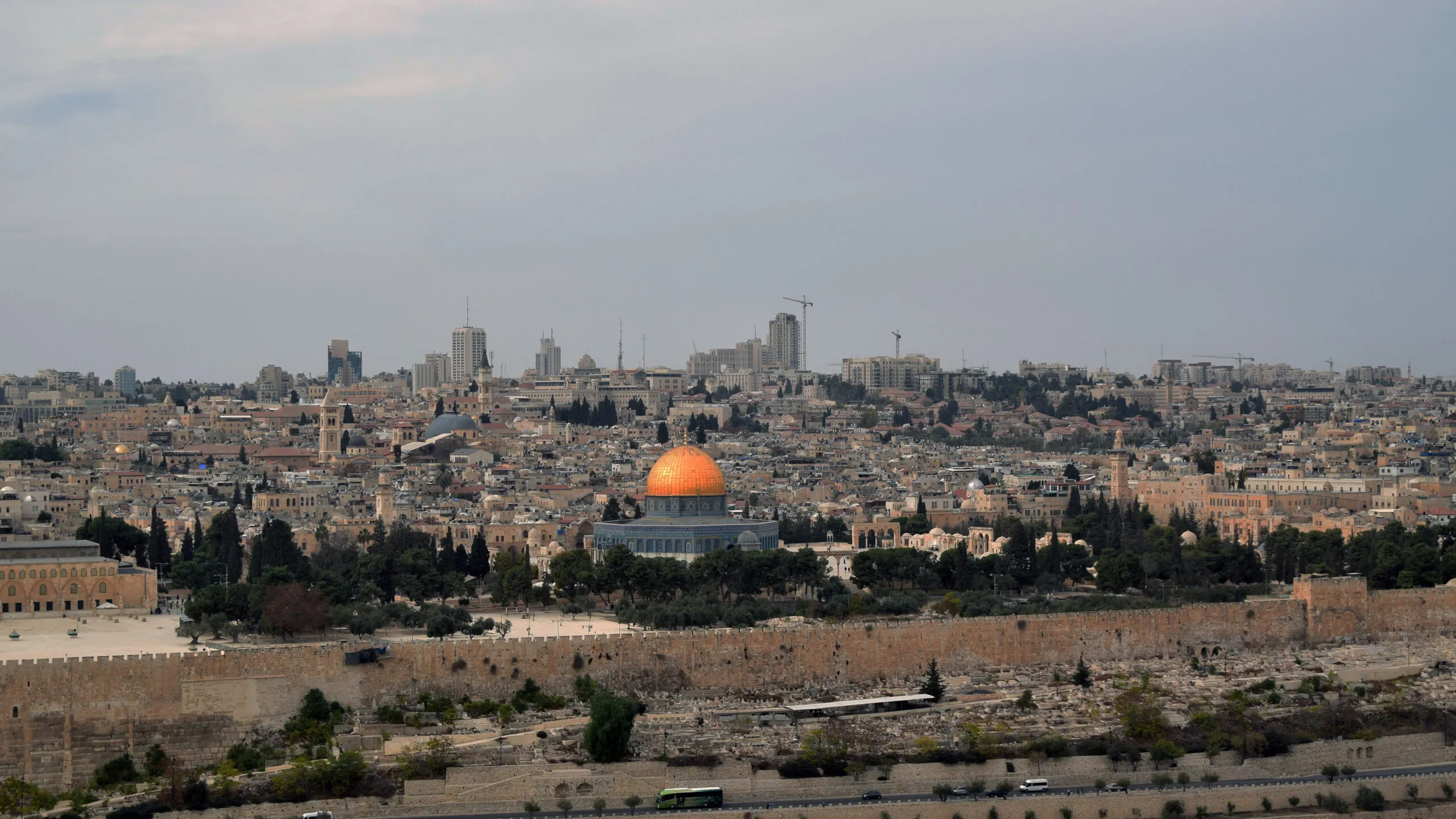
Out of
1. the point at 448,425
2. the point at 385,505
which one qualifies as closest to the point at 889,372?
the point at 448,425

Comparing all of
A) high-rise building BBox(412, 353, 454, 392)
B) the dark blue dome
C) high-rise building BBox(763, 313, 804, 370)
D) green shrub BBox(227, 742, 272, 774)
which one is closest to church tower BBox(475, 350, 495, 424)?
the dark blue dome

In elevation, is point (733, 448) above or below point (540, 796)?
above

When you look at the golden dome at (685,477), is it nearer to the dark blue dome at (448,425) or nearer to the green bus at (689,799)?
the green bus at (689,799)

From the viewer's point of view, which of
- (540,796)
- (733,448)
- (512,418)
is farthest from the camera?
(512,418)

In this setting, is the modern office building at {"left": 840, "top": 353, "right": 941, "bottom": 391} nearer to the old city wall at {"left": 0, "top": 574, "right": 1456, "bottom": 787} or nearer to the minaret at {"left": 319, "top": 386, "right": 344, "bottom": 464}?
the minaret at {"left": 319, "top": 386, "right": 344, "bottom": 464}

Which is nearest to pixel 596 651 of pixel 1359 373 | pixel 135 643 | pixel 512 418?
pixel 135 643

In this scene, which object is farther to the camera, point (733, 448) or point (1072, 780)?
point (733, 448)

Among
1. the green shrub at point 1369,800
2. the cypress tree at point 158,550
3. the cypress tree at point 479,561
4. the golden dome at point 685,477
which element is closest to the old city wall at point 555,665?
the green shrub at point 1369,800

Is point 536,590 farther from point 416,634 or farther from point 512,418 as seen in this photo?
point 512,418
